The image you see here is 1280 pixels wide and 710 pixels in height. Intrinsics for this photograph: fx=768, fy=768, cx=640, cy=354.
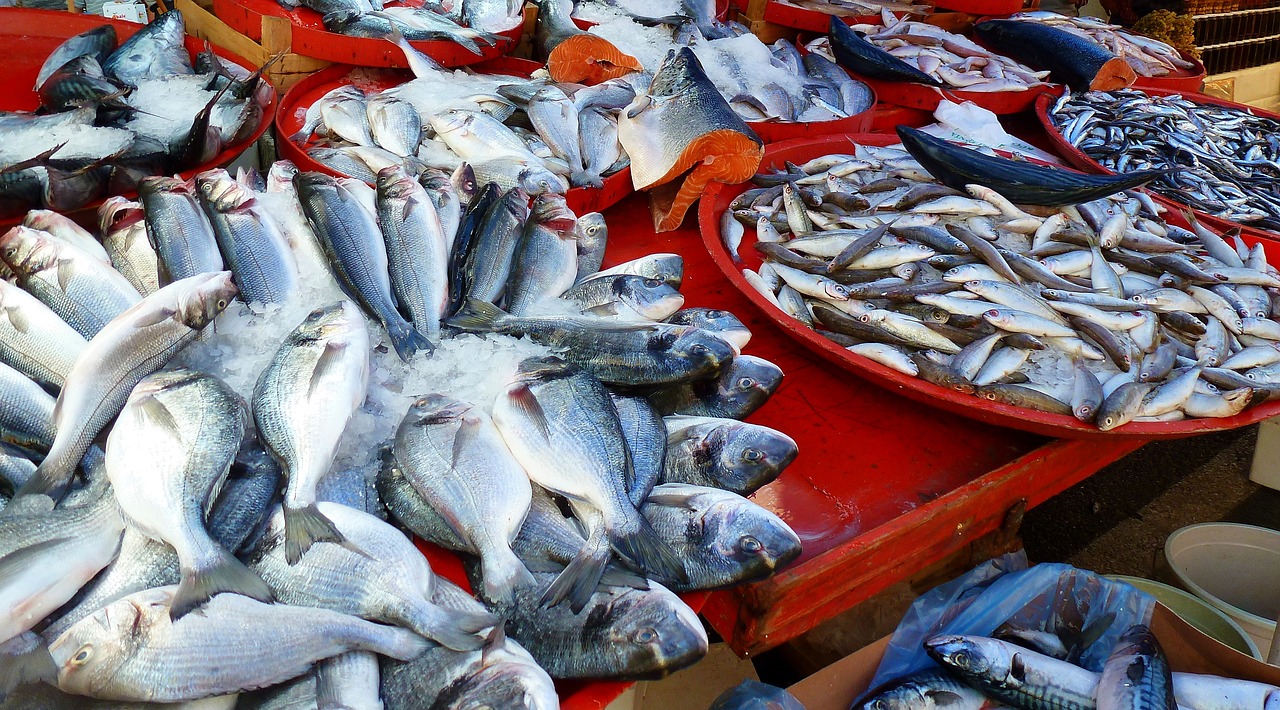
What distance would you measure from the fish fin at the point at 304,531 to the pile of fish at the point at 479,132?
152 cm

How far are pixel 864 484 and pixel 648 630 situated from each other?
98 centimetres

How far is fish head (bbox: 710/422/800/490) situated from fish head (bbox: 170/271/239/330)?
3.65ft

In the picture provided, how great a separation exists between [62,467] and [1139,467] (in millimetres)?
4737

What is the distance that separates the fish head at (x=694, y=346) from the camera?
5.77 ft

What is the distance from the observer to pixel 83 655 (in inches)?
43.6

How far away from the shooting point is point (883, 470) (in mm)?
2104

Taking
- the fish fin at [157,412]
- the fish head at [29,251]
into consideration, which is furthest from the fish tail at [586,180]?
the fish fin at [157,412]

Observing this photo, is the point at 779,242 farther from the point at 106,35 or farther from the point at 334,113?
the point at 106,35

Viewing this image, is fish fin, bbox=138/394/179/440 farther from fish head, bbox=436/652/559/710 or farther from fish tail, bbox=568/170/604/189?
fish tail, bbox=568/170/604/189

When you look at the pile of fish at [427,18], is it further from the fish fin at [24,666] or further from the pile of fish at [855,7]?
the fish fin at [24,666]

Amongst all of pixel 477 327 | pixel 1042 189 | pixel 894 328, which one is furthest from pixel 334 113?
pixel 1042 189

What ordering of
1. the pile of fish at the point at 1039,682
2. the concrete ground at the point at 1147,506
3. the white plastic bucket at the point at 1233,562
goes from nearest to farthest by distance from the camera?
the pile of fish at the point at 1039,682, the white plastic bucket at the point at 1233,562, the concrete ground at the point at 1147,506

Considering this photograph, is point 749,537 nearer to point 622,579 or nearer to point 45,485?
point 622,579

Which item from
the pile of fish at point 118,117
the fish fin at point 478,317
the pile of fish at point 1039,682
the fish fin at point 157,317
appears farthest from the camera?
the pile of fish at point 118,117
